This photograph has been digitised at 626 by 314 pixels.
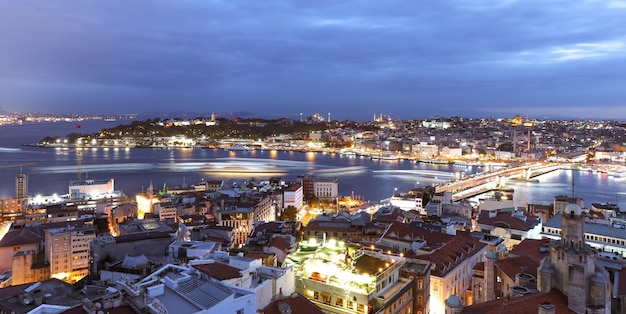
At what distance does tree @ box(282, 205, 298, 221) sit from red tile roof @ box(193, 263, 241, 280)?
29.0 ft

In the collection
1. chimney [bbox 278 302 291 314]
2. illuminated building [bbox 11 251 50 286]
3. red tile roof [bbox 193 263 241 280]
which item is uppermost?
red tile roof [bbox 193 263 241 280]

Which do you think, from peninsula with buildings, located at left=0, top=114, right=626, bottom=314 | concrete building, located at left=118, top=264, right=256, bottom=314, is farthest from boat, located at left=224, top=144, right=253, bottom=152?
concrete building, located at left=118, top=264, right=256, bottom=314

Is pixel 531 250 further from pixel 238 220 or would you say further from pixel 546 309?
pixel 238 220

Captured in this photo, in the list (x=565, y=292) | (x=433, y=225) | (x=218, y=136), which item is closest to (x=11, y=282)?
(x=433, y=225)

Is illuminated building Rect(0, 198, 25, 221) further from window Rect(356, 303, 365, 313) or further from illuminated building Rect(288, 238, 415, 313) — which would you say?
window Rect(356, 303, 365, 313)

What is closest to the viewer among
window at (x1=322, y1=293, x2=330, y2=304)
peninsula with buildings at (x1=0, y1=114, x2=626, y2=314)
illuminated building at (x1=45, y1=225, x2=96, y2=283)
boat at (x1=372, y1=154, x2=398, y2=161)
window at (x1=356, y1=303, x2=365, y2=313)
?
peninsula with buildings at (x1=0, y1=114, x2=626, y2=314)

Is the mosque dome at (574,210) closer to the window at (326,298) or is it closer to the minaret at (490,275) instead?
the minaret at (490,275)

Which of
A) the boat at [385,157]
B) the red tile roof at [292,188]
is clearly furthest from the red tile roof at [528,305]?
the boat at [385,157]

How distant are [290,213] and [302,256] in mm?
7908

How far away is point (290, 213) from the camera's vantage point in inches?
512

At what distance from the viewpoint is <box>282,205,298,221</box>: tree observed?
41.9ft

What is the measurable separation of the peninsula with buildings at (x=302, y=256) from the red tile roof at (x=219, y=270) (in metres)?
0.02

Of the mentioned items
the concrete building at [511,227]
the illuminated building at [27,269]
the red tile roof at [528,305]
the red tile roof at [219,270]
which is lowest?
the illuminated building at [27,269]

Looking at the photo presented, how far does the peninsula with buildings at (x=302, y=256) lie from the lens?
2920 millimetres
